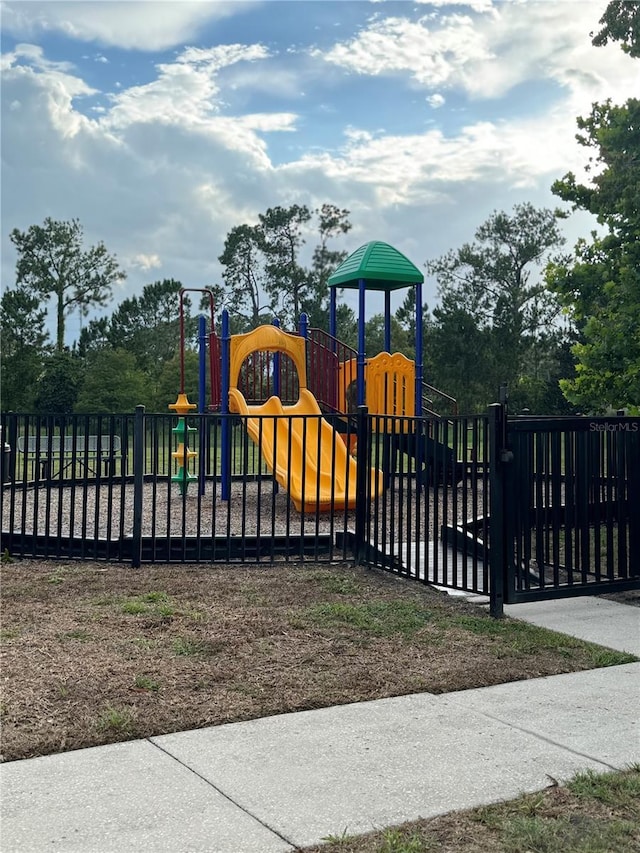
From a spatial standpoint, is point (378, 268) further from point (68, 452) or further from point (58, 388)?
point (58, 388)

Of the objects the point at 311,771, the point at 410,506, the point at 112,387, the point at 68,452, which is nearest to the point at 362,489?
the point at 410,506

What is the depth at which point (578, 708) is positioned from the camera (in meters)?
4.46

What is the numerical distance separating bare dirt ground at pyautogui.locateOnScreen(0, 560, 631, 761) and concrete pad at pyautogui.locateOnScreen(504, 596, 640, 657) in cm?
26

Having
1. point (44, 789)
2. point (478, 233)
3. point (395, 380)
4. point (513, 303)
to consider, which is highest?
point (478, 233)

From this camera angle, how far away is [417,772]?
3.63m

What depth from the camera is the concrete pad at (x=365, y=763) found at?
328 centimetres

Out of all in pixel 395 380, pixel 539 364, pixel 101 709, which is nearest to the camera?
pixel 101 709

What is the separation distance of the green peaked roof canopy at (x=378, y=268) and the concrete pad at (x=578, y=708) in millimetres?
12604

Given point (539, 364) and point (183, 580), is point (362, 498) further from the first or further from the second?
point (539, 364)

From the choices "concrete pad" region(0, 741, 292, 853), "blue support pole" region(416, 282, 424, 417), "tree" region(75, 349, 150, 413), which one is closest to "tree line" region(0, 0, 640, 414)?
"tree" region(75, 349, 150, 413)

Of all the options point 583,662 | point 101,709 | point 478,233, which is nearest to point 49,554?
point 101,709

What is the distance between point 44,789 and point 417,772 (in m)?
1.50

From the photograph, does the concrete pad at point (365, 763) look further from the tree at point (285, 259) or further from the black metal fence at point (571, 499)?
the tree at point (285, 259)

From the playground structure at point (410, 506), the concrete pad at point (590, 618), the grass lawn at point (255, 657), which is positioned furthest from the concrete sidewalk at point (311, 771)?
the playground structure at point (410, 506)
